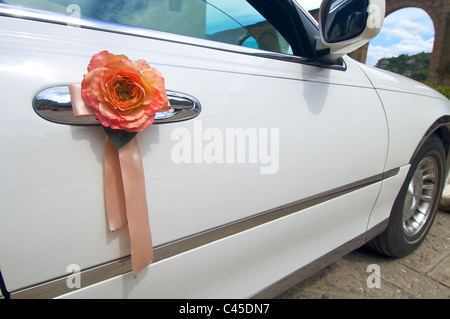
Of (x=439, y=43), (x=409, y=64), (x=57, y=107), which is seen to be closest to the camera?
(x=57, y=107)

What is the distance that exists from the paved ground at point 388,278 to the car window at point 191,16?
146cm

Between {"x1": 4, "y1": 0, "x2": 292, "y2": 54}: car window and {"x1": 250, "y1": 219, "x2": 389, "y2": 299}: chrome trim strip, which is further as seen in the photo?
{"x1": 250, "y1": 219, "x2": 389, "y2": 299}: chrome trim strip

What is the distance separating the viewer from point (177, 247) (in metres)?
0.90

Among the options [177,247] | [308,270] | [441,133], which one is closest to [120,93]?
[177,247]

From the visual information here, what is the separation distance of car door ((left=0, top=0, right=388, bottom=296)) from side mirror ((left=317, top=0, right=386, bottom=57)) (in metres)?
0.13

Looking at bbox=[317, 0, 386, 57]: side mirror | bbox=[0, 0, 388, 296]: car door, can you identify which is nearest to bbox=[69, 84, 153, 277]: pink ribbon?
bbox=[0, 0, 388, 296]: car door

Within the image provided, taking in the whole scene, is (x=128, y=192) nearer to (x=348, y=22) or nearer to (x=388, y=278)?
(x=348, y=22)

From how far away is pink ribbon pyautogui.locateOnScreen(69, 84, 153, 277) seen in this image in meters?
0.72

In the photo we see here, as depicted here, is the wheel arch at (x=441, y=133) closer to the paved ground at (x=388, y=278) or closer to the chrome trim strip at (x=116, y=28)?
the paved ground at (x=388, y=278)

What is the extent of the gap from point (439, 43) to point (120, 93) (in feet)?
48.2

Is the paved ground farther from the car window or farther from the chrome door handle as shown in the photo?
the chrome door handle

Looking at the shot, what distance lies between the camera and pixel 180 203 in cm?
87
